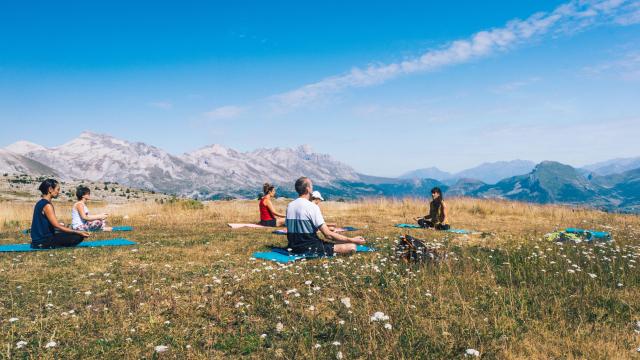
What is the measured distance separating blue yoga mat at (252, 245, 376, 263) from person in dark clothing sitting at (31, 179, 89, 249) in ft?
22.0

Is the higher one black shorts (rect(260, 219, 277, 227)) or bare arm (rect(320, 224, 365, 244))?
bare arm (rect(320, 224, 365, 244))

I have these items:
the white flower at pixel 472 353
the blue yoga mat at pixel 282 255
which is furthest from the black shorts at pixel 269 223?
the white flower at pixel 472 353

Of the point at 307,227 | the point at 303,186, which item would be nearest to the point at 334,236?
A: the point at 307,227

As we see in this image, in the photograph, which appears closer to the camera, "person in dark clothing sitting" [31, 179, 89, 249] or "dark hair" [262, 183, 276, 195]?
"person in dark clothing sitting" [31, 179, 89, 249]

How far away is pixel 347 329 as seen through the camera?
622cm

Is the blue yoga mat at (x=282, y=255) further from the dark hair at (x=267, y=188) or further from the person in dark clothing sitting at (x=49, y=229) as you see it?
the dark hair at (x=267, y=188)

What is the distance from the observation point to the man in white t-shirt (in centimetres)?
1134

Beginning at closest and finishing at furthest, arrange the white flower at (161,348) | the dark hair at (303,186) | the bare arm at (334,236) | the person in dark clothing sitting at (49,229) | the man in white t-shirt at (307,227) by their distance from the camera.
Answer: the white flower at (161,348), the bare arm at (334,236), the man in white t-shirt at (307,227), the dark hair at (303,186), the person in dark clothing sitting at (49,229)

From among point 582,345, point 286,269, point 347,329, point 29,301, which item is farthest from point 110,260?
point 582,345

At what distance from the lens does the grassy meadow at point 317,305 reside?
573cm

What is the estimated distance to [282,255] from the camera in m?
11.9

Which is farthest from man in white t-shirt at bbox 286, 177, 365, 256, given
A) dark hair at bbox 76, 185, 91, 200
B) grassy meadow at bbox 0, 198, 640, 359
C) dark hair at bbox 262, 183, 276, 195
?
dark hair at bbox 76, 185, 91, 200

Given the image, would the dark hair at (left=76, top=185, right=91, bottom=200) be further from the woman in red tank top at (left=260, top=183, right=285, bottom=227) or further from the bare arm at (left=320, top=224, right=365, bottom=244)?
the bare arm at (left=320, top=224, right=365, bottom=244)

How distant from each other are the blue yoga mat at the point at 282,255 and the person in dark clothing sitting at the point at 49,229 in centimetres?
669
